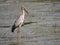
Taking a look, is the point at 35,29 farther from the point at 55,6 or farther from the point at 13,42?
the point at 55,6

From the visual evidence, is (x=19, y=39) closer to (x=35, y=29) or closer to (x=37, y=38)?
(x=37, y=38)

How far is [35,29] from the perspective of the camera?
16.4 feet

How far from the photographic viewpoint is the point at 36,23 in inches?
210

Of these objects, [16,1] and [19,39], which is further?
[16,1]

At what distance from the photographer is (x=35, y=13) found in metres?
6.15

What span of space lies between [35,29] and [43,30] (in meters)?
0.15

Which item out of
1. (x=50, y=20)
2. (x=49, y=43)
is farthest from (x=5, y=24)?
(x=49, y=43)

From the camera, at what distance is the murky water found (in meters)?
4.45

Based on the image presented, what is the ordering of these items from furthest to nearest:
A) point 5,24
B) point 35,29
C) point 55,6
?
point 55,6 → point 5,24 → point 35,29

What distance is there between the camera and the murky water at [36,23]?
14.6 feet

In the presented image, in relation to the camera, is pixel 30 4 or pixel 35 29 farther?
pixel 30 4

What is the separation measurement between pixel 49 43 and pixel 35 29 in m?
0.73

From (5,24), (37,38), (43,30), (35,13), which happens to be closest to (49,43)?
(37,38)

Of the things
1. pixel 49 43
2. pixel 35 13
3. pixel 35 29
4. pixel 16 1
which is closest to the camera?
pixel 49 43
